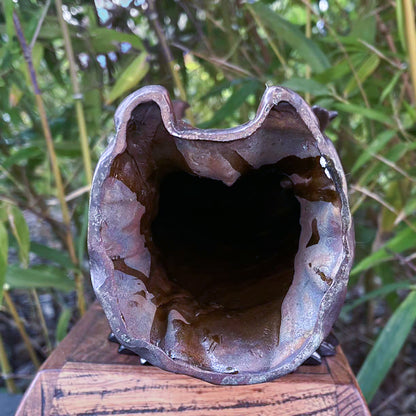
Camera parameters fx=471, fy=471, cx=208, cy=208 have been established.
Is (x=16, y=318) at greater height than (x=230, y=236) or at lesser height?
lesser

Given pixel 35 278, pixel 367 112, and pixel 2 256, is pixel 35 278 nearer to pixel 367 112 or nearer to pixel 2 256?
pixel 2 256

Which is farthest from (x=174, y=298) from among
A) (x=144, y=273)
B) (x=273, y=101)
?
(x=273, y=101)

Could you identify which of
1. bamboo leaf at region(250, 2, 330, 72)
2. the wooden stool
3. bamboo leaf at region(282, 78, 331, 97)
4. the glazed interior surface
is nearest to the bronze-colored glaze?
the glazed interior surface

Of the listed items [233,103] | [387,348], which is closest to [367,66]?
[233,103]

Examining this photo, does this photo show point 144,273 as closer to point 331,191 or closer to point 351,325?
point 331,191

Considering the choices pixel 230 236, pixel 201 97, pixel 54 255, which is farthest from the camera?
pixel 201 97
